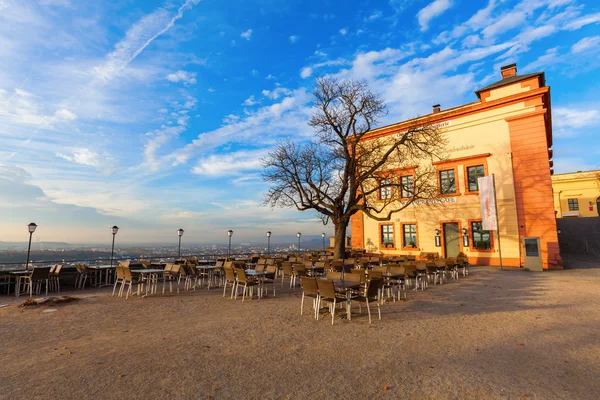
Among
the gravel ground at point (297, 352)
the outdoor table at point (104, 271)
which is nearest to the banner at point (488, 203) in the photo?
the gravel ground at point (297, 352)

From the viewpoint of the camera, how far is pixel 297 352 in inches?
171

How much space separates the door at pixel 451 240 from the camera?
20.2 meters

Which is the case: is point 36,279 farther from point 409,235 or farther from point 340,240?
point 409,235

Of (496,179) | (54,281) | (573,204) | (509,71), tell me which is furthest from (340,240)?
(573,204)

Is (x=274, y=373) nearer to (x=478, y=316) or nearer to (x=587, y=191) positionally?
(x=478, y=316)

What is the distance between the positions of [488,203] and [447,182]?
387 cm

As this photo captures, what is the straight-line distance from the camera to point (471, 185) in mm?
20031

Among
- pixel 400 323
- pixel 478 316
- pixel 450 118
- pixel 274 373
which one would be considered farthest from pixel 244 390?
pixel 450 118

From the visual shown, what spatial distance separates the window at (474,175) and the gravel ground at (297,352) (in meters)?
13.4

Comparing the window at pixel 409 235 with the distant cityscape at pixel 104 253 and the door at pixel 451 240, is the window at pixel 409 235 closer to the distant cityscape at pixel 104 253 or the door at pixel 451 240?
the door at pixel 451 240

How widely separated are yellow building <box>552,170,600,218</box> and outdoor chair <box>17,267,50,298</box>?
51.0 meters

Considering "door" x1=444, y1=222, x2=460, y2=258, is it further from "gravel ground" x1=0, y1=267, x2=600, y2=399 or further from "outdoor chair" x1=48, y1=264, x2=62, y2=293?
"outdoor chair" x1=48, y1=264, x2=62, y2=293

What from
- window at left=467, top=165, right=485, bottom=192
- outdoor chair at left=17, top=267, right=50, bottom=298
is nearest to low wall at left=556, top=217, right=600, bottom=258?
window at left=467, top=165, right=485, bottom=192

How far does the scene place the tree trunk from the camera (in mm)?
16359
